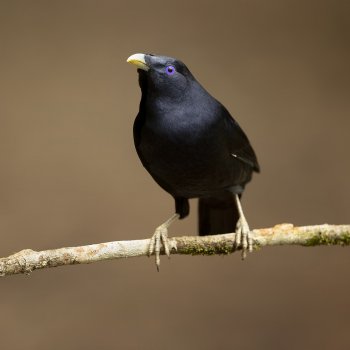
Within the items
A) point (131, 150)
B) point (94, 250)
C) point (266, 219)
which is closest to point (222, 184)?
point (94, 250)

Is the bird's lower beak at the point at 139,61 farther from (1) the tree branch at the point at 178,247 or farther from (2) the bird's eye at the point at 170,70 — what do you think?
(1) the tree branch at the point at 178,247

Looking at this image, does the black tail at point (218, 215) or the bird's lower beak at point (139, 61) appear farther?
the black tail at point (218, 215)

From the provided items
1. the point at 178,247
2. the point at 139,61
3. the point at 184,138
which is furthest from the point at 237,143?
the point at 139,61

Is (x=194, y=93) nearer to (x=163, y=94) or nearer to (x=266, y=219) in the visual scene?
(x=163, y=94)

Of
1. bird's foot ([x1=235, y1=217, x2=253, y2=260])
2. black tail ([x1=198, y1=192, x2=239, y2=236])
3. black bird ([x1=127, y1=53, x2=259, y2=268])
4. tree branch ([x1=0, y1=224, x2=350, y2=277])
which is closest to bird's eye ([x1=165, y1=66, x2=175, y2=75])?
black bird ([x1=127, y1=53, x2=259, y2=268])

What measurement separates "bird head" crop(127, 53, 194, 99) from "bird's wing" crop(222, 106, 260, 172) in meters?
0.36

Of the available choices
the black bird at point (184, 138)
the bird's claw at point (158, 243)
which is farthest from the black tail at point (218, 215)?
the bird's claw at point (158, 243)

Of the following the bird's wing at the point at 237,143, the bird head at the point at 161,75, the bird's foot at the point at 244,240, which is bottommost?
the bird's foot at the point at 244,240

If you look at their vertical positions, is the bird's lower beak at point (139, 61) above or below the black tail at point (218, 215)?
above

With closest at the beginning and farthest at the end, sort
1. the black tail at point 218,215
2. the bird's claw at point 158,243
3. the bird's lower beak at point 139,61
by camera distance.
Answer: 1. the bird's lower beak at point 139,61
2. the bird's claw at point 158,243
3. the black tail at point 218,215

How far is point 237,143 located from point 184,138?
46 centimetres

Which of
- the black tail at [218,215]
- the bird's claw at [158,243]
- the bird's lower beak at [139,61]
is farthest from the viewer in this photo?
the black tail at [218,215]

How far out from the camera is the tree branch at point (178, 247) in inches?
107

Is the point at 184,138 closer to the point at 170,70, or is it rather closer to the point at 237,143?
the point at 170,70
